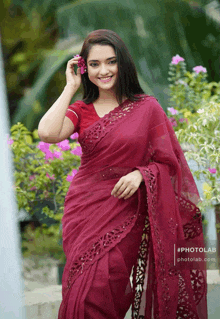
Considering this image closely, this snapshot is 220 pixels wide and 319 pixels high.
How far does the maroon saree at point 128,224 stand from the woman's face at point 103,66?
0.13 meters

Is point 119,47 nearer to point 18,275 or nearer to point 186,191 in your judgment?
point 186,191

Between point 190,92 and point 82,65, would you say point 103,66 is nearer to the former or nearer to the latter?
point 82,65

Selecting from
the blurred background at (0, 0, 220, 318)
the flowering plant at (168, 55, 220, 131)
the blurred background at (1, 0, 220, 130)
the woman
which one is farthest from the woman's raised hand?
the blurred background at (1, 0, 220, 130)

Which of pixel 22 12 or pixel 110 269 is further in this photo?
pixel 22 12

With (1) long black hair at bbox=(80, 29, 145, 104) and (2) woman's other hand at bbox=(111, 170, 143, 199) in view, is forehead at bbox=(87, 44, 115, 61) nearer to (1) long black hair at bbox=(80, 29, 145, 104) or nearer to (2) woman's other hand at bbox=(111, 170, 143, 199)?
(1) long black hair at bbox=(80, 29, 145, 104)

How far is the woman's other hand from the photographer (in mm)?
2037

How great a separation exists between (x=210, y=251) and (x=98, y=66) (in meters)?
1.39

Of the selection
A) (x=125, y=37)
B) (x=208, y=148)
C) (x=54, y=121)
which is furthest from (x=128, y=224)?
(x=125, y=37)

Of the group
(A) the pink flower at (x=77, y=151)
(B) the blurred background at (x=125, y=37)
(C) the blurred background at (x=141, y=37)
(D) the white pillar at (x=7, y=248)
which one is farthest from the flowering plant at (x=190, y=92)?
(D) the white pillar at (x=7, y=248)

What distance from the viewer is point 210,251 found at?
294cm

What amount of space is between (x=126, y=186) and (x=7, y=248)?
3.29 ft

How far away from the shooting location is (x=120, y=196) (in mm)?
2055

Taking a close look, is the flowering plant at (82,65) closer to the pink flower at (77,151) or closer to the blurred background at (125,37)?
the pink flower at (77,151)

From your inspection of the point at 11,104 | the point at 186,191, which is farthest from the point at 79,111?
the point at 11,104
